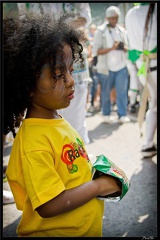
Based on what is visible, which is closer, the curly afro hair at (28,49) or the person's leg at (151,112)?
the curly afro hair at (28,49)

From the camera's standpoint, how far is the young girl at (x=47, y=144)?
3.47 feet

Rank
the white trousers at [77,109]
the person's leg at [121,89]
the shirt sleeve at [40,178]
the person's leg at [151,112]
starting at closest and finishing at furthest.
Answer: the shirt sleeve at [40,178] → the white trousers at [77,109] → the person's leg at [151,112] → the person's leg at [121,89]

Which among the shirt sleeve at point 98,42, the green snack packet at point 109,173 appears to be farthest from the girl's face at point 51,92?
the shirt sleeve at point 98,42

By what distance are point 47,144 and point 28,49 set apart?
31cm

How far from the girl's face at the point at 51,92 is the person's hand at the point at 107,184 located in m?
0.28

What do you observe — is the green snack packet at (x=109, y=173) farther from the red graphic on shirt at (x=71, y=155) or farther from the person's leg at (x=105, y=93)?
the person's leg at (x=105, y=93)

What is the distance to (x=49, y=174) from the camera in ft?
3.43

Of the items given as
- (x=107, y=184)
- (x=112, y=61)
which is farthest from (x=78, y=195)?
(x=112, y=61)

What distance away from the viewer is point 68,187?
1.12m

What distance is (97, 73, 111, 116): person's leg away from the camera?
4226 mm

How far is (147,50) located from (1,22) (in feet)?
5.73

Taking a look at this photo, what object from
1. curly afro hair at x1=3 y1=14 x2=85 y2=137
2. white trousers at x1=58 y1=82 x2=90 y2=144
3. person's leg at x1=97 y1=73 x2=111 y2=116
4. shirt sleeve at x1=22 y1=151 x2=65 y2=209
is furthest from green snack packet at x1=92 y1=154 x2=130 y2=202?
person's leg at x1=97 y1=73 x2=111 y2=116

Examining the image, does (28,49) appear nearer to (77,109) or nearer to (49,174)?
(49,174)

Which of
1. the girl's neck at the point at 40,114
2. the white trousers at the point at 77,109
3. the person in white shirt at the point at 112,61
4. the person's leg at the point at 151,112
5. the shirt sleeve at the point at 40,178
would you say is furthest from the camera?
the person in white shirt at the point at 112,61
